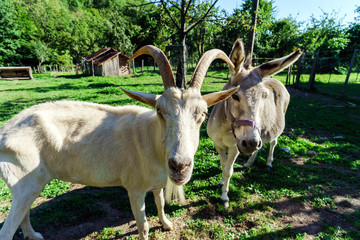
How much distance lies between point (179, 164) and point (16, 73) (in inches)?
1203

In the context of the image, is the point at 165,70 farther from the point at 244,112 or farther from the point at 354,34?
the point at 354,34

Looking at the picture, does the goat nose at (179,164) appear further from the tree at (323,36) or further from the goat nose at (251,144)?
the tree at (323,36)

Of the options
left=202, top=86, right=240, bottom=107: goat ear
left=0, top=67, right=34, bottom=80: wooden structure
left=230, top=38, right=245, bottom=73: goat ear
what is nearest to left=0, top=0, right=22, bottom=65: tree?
left=0, top=67, right=34, bottom=80: wooden structure

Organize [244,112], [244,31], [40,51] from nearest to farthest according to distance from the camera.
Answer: [244,112] → [244,31] → [40,51]

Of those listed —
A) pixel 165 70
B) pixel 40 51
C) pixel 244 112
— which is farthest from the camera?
pixel 40 51

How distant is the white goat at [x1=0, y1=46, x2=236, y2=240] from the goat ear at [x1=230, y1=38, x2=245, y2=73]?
51 centimetres

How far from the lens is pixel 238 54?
3.06 metres

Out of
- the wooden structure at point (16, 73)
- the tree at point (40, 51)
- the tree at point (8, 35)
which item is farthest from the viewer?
the tree at point (40, 51)

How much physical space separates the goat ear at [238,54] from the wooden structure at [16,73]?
1090 inches

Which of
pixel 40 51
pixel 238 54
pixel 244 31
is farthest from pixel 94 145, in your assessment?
pixel 40 51

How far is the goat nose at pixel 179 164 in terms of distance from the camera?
1660 mm

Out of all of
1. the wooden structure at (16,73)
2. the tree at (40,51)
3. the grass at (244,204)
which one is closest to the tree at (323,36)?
the grass at (244,204)

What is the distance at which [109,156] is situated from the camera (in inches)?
100

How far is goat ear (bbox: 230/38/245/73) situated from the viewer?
9.85 feet
